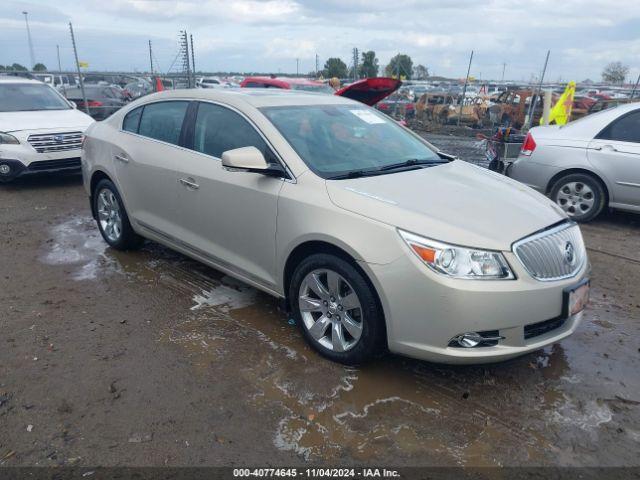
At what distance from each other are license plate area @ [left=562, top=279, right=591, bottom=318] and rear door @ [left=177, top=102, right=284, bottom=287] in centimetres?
185

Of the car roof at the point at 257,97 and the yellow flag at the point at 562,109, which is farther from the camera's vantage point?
the yellow flag at the point at 562,109

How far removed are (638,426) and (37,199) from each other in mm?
7766

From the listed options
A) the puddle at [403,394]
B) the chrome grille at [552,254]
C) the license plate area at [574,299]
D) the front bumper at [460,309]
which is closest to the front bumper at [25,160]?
the puddle at [403,394]

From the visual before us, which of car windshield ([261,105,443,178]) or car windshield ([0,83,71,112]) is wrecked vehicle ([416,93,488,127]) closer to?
car windshield ([0,83,71,112])

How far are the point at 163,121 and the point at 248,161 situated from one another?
161 cm

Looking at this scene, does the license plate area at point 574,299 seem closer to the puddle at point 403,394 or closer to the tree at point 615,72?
the puddle at point 403,394

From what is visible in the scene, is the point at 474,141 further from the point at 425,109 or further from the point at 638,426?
the point at 638,426

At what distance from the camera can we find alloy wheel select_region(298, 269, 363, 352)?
3.12m

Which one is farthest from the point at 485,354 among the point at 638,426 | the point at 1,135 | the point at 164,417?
the point at 1,135

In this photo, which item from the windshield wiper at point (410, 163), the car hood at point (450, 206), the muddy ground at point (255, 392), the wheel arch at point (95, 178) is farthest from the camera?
the wheel arch at point (95, 178)

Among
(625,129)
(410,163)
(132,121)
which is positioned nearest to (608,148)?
(625,129)

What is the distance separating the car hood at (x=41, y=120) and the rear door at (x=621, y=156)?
764 centimetres

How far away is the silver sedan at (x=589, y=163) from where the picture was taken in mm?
6043

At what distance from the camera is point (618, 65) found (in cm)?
3950
